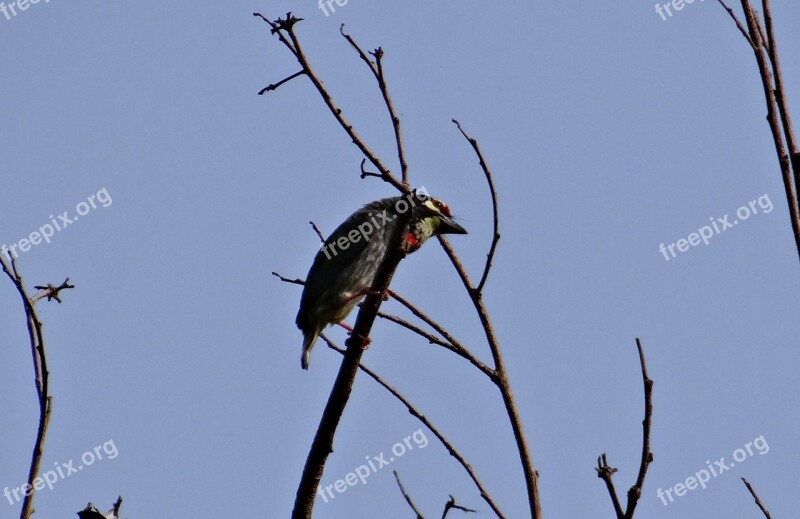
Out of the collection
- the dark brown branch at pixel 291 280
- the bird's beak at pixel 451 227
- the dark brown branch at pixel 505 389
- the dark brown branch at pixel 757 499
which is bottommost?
the dark brown branch at pixel 757 499

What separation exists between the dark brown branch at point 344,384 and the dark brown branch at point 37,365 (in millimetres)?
1012

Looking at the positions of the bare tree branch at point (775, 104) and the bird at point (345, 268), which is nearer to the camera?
the bare tree branch at point (775, 104)

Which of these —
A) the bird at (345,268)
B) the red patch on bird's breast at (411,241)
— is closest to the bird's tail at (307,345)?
the bird at (345,268)

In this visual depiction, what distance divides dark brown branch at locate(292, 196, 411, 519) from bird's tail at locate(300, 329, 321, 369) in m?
2.79

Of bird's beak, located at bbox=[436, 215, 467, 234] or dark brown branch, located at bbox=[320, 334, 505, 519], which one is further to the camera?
bird's beak, located at bbox=[436, 215, 467, 234]

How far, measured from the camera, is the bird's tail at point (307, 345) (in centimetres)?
704

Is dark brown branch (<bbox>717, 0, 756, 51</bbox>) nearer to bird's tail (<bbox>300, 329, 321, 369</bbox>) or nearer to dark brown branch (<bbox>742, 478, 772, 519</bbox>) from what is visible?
dark brown branch (<bbox>742, 478, 772, 519</bbox>)

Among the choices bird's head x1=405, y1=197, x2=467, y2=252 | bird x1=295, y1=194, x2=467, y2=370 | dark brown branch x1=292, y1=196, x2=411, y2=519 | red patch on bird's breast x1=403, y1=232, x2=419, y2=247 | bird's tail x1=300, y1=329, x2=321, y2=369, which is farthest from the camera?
bird's tail x1=300, y1=329, x2=321, y2=369

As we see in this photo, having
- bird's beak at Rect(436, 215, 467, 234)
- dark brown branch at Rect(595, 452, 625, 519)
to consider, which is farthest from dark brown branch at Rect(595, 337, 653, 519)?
bird's beak at Rect(436, 215, 467, 234)

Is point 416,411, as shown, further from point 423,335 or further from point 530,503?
point 530,503

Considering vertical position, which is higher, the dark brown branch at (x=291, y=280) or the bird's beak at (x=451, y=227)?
the bird's beak at (x=451, y=227)

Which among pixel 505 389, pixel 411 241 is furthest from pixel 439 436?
pixel 411 241

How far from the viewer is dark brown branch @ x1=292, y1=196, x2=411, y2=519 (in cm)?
381

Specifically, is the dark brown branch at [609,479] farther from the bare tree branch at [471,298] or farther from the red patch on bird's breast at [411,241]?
the red patch on bird's breast at [411,241]
